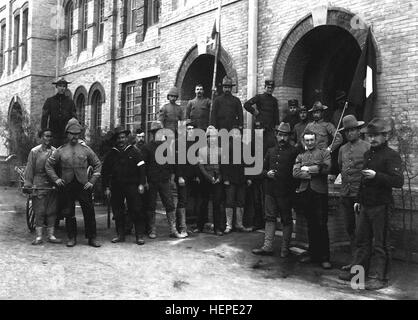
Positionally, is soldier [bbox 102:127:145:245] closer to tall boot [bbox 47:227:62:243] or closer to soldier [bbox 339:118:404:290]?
tall boot [bbox 47:227:62:243]

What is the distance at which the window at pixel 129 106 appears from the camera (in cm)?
1715

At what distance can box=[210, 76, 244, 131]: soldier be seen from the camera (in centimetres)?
982

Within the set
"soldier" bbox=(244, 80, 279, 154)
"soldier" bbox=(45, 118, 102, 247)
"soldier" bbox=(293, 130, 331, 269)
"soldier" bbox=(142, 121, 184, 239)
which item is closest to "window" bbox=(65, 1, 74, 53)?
"soldier" bbox=(244, 80, 279, 154)

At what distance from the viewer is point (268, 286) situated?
6059 mm

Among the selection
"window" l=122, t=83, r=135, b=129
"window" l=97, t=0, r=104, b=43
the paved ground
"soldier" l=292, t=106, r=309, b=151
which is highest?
"window" l=97, t=0, r=104, b=43

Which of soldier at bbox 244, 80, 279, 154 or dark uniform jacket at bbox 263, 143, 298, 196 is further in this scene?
soldier at bbox 244, 80, 279, 154

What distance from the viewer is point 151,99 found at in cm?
1634

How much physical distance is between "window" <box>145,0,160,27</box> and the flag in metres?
9.06

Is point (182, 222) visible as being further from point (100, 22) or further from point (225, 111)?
point (100, 22)

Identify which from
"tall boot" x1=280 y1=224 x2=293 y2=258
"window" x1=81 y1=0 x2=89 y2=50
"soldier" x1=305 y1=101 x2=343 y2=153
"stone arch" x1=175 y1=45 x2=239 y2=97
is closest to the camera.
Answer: "tall boot" x1=280 y1=224 x2=293 y2=258

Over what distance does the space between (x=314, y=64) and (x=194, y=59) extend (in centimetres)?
364

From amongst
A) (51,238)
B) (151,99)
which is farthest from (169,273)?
(151,99)

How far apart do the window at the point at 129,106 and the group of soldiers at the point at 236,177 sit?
6627mm
